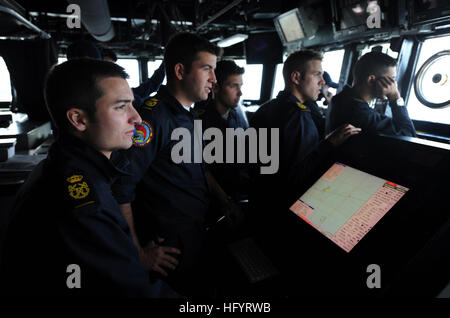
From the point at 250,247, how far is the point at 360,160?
492 mm

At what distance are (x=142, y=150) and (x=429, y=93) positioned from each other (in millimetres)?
2685

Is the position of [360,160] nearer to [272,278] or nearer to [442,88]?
[272,278]

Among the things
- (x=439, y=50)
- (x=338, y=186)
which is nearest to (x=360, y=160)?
(x=338, y=186)

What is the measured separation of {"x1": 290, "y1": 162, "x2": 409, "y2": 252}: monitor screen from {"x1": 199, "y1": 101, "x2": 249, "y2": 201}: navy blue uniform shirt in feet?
4.63

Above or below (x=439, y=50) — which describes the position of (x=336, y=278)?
below

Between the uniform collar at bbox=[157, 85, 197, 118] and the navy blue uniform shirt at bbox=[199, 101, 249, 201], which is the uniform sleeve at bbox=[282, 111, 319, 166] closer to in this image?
the uniform collar at bbox=[157, 85, 197, 118]

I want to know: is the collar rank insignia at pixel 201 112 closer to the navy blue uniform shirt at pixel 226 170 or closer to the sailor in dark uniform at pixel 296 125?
the navy blue uniform shirt at pixel 226 170

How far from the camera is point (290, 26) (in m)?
3.90

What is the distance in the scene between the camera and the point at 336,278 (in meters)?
0.71

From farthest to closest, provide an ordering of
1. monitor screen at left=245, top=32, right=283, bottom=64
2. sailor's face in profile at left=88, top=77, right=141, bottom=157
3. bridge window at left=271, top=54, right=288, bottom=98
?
bridge window at left=271, top=54, right=288, bottom=98 < monitor screen at left=245, top=32, right=283, bottom=64 < sailor's face in profile at left=88, top=77, right=141, bottom=157

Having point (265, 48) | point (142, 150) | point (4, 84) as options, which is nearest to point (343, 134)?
point (142, 150)

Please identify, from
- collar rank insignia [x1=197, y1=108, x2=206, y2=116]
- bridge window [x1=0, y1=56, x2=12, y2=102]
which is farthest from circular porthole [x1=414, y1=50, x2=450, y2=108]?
bridge window [x1=0, y1=56, x2=12, y2=102]

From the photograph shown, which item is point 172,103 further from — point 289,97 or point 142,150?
point 289,97

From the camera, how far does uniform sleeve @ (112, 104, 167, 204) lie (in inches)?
48.8
